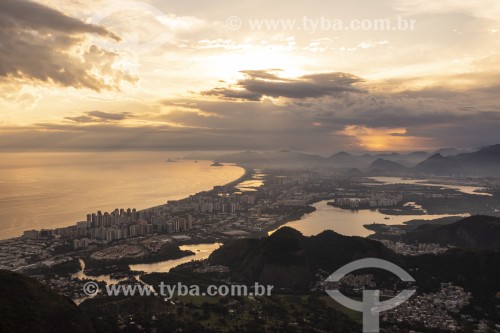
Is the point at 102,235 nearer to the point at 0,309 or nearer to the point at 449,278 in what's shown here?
the point at 0,309

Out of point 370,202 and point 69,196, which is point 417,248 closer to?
point 370,202

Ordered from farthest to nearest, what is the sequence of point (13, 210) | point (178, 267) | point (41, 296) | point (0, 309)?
point (13, 210)
point (178, 267)
point (41, 296)
point (0, 309)

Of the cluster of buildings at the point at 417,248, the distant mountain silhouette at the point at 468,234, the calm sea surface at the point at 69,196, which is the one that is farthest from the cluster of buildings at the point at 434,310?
the calm sea surface at the point at 69,196

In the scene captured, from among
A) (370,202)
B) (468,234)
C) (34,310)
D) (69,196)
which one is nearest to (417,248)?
(468,234)

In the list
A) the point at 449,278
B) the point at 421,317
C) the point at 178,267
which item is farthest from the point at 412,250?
the point at 178,267

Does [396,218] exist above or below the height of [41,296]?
below

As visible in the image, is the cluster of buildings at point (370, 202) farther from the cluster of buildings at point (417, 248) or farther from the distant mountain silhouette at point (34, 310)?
the distant mountain silhouette at point (34, 310)

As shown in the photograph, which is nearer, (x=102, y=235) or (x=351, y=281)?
(x=351, y=281)
